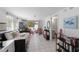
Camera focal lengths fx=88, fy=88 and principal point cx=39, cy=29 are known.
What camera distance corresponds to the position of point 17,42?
11.4 ft

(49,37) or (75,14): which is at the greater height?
(75,14)

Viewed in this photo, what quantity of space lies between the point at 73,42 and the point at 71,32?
861 millimetres

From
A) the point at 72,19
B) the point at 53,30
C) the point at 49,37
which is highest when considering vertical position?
the point at 72,19
